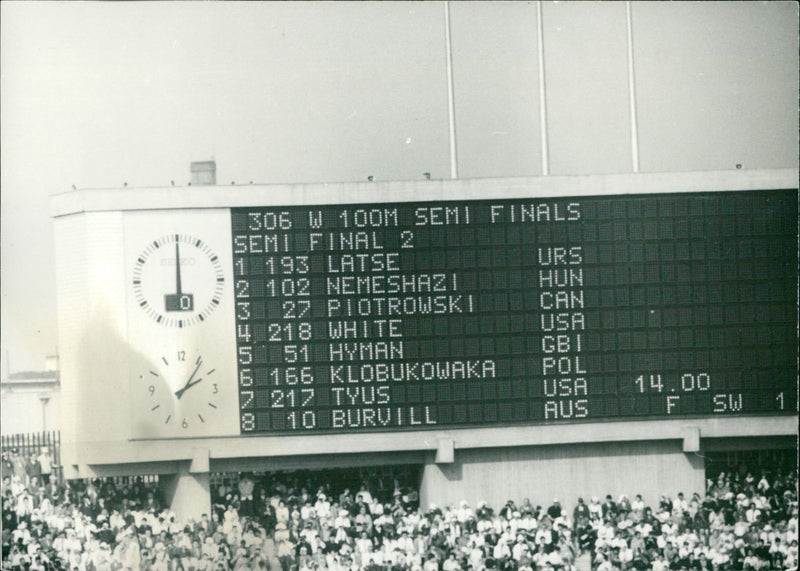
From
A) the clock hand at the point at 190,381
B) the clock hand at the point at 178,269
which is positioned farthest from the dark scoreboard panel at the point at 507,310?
the clock hand at the point at 178,269

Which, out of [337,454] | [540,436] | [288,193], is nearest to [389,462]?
[337,454]

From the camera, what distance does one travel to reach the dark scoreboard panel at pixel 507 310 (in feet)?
98.1

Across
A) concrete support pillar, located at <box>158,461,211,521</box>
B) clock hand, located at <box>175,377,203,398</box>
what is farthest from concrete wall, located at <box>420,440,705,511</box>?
clock hand, located at <box>175,377,203,398</box>

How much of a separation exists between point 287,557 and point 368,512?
361 centimetres

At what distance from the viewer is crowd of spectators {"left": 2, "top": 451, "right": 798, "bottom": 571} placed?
27.0 meters

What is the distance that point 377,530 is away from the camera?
2902 cm

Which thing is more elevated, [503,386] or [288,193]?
[288,193]

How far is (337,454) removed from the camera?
101 feet

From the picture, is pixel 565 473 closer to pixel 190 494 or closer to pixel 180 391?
pixel 190 494

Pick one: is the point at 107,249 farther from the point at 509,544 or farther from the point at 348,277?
the point at 509,544

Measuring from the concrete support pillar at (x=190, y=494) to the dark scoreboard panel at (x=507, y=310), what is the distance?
1.71m

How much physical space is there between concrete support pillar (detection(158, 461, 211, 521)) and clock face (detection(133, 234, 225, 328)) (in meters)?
3.06

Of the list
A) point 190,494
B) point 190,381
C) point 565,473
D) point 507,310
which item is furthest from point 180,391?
point 565,473

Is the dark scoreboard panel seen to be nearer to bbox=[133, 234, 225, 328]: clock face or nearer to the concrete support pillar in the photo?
bbox=[133, 234, 225, 328]: clock face
